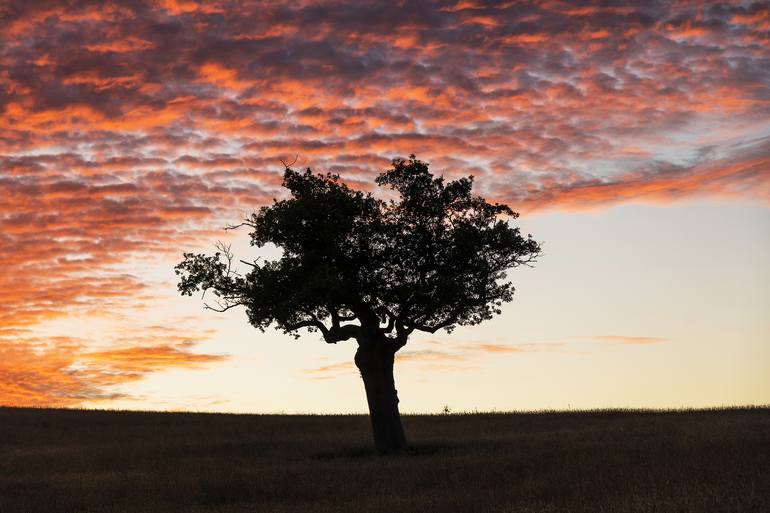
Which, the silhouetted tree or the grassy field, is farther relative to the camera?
→ the silhouetted tree

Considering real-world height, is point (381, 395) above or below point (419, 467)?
above

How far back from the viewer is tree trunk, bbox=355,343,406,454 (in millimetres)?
32594

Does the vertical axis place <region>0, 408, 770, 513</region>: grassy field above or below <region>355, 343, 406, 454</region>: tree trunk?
below

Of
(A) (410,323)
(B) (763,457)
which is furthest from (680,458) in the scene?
(A) (410,323)

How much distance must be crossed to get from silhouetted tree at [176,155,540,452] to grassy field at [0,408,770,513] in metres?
4.66

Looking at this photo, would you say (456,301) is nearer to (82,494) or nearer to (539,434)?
(539,434)

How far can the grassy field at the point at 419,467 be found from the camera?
19.6 meters

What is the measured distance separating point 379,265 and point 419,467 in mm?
9023

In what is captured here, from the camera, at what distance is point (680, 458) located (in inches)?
969

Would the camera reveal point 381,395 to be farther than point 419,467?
Yes

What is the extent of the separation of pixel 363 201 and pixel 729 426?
17124 millimetres

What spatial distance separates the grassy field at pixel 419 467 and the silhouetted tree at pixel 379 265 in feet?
15.3

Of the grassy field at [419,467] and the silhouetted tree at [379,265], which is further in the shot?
the silhouetted tree at [379,265]

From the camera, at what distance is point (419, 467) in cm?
2636
